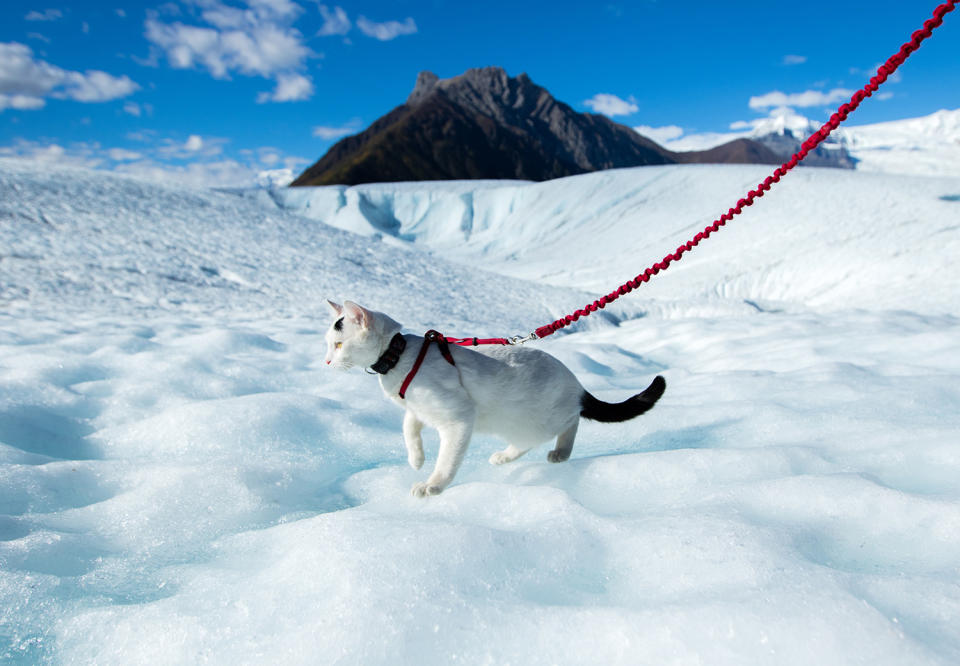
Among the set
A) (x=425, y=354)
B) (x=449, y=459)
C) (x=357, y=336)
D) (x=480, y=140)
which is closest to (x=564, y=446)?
(x=449, y=459)

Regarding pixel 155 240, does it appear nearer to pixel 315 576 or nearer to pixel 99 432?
pixel 99 432

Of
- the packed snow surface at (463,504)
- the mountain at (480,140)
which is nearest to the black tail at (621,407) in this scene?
the packed snow surface at (463,504)

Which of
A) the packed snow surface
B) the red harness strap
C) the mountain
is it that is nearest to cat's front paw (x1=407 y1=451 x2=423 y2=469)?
the packed snow surface

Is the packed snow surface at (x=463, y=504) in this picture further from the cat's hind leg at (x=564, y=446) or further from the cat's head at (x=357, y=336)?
the cat's head at (x=357, y=336)

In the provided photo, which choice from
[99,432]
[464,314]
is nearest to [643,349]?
[464,314]

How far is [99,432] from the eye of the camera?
2.74 m

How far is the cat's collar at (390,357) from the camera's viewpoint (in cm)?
202

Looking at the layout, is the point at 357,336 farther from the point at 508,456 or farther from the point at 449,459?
the point at 508,456

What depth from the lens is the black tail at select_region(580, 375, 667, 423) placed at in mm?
2344

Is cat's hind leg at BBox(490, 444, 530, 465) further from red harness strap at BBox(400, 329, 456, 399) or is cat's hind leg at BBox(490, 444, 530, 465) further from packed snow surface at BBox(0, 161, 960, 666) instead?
red harness strap at BBox(400, 329, 456, 399)

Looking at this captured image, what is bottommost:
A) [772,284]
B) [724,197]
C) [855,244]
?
[772,284]

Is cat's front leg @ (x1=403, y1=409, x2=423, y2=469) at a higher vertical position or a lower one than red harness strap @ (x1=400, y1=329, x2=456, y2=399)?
lower

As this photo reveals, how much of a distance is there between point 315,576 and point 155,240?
8.05m

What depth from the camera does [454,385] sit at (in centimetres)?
203
